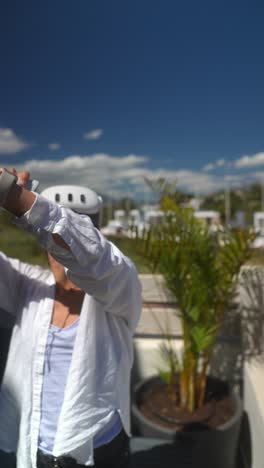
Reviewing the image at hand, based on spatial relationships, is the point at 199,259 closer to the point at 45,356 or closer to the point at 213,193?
the point at 45,356

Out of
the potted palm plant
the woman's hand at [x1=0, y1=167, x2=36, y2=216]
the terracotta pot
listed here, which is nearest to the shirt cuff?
the woman's hand at [x1=0, y1=167, x2=36, y2=216]

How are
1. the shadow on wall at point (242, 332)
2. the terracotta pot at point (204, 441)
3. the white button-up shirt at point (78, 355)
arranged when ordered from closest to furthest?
the white button-up shirt at point (78, 355)
the terracotta pot at point (204, 441)
the shadow on wall at point (242, 332)

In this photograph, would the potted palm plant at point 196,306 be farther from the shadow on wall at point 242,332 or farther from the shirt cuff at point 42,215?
the shirt cuff at point 42,215

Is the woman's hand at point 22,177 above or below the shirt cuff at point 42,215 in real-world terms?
above

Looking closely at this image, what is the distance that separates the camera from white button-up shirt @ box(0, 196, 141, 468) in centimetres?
104

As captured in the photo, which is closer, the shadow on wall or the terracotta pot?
the terracotta pot

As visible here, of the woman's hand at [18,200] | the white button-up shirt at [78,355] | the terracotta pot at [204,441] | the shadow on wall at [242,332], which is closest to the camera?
the woman's hand at [18,200]

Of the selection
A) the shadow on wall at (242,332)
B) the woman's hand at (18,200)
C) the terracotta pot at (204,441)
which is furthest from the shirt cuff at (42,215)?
the terracotta pot at (204,441)

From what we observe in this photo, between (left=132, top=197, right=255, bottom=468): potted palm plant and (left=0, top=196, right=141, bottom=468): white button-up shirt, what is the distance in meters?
1.07

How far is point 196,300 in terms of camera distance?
2.30m

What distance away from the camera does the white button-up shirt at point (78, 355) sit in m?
1.04

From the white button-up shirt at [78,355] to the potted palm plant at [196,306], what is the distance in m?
1.07

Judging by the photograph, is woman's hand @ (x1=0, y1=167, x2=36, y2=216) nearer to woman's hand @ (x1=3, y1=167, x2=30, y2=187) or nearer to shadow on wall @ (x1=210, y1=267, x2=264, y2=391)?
woman's hand @ (x1=3, y1=167, x2=30, y2=187)

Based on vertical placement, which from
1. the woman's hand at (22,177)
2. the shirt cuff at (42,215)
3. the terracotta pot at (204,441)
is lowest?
the terracotta pot at (204,441)
